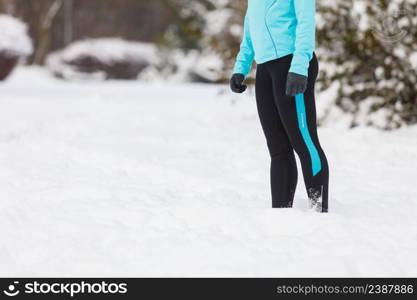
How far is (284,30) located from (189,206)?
1.23 m

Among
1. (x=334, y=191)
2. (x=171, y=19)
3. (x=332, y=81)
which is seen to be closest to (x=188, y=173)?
(x=334, y=191)

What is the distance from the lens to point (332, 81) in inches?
296

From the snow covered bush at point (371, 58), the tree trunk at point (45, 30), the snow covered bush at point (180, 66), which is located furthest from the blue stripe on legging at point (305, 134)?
the tree trunk at point (45, 30)

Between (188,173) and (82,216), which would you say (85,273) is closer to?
(82,216)

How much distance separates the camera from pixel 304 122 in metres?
3.29

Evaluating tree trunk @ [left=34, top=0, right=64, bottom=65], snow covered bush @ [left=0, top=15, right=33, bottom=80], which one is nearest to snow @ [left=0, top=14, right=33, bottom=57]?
snow covered bush @ [left=0, top=15, right=33, bottom=80]

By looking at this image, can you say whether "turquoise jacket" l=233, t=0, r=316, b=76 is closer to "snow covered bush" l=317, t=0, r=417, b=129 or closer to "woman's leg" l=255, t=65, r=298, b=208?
"woman's leg" l=255, t=65, r=298, b=208

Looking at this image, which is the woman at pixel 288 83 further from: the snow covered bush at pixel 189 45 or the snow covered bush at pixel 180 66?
the snow covered bush at pixel 180 66

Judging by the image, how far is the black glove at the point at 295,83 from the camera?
10.1 ft

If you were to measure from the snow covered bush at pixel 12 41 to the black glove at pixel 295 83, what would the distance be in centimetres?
1061

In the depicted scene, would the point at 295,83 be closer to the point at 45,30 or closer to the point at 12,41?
the point at 12,41

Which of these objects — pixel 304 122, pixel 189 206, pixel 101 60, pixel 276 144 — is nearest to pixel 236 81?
pixel 276 144

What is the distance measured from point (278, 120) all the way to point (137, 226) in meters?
0.96

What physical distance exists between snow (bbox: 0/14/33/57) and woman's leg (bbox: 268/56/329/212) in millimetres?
10350
